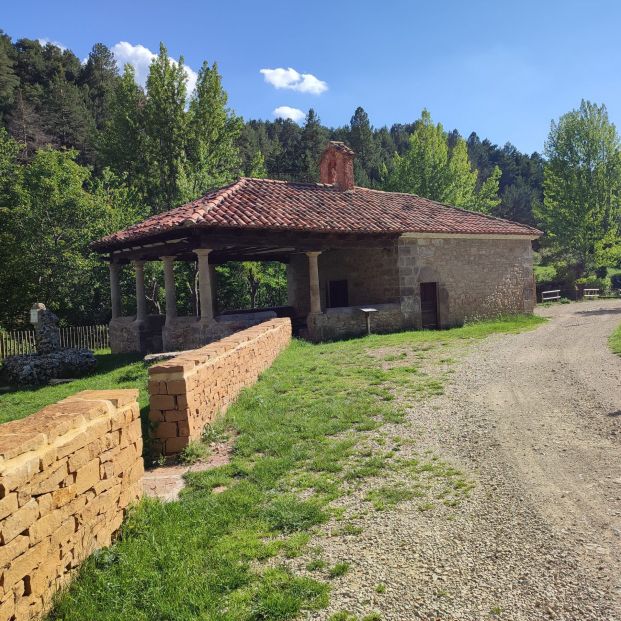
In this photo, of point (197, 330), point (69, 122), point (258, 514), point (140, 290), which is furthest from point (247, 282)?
point (258, 514)

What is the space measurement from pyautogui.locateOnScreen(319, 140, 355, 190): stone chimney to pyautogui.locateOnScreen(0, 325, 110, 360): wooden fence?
10996 millimetres

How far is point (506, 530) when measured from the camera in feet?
11.4

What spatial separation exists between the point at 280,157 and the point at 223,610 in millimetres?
49197

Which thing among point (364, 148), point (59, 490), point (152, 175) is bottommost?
point (59, 490)

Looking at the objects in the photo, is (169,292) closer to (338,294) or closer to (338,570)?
(338,294)

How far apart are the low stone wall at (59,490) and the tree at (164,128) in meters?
25.2

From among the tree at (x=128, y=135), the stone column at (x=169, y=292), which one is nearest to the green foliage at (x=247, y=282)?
the tree at (x=128, y=135)

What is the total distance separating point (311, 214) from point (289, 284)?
A: 16.5ft

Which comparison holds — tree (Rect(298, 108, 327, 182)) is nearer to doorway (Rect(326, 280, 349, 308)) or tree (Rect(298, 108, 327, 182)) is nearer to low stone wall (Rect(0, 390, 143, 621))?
doorway (Rect(326, 280, 349, 308))

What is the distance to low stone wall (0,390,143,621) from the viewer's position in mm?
2525

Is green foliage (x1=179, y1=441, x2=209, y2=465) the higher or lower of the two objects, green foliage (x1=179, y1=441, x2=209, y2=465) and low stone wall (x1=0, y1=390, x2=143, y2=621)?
the lower

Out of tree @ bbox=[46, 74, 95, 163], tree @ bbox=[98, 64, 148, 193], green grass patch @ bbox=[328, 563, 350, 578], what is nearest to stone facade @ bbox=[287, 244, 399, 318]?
green grass patch @ bbox=[328, 563, 350, 578]

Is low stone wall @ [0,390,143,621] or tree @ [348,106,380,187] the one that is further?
tree @ [348,106,380,187]

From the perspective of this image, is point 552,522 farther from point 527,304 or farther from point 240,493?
point 527,304
